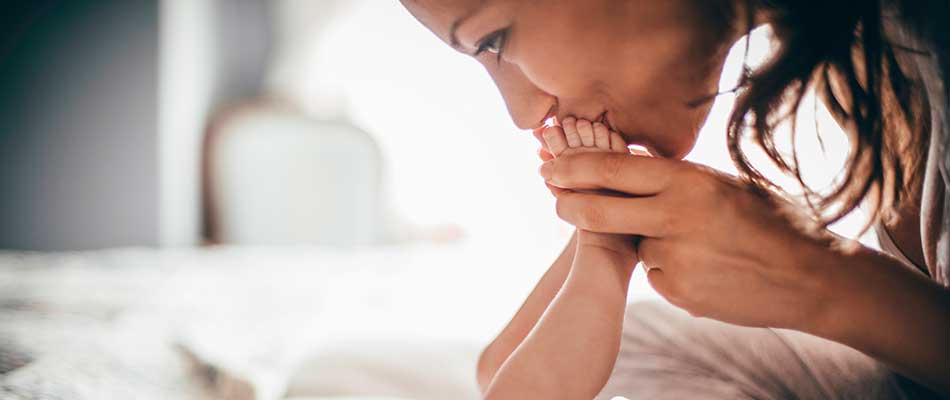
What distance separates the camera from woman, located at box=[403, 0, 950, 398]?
509 mm

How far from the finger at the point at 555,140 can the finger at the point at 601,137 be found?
0.10 feet

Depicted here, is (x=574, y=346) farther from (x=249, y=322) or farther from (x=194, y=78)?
(x=194, y=78)

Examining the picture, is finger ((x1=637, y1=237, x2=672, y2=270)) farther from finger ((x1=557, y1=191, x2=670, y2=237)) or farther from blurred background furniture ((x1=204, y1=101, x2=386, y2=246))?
blurred background furniture ((x1=204, y1=101, x2=386, y2=246))

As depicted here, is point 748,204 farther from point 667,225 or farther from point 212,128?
point 212,128

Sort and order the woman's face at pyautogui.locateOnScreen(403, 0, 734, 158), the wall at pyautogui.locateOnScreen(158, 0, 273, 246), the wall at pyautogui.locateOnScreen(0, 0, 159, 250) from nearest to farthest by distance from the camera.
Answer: the woman's face at pyautogui.locateOnScreen(403, 0, 734, 158) < the wall at pyautogui.locateOnScreen(0, 0, 159, 250) < the wall at pyautogui.locateOnScreen(158, 0, 273, 246)

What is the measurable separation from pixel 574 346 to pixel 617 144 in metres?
0.20

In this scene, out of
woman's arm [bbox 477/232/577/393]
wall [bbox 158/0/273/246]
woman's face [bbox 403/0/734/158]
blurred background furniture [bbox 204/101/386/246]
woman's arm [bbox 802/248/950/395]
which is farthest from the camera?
blurred background furniture [bbox 204/101/386/246]

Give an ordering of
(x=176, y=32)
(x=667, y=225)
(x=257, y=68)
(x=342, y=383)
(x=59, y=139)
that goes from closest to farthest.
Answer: (x=667, y=225)
(x=342, y=383)
(x=59, y=139)
(x=176, y=32)
(x=257, y=68)

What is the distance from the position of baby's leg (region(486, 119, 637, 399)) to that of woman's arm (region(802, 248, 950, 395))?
Result: 6.5 inches

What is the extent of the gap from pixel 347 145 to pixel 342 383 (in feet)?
6.52

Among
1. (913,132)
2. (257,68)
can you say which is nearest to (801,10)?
(913,132)

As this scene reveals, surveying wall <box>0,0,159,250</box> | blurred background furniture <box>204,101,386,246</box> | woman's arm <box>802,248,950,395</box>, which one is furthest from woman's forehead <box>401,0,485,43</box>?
blurred background furniture <box>204,101,386,246</box>

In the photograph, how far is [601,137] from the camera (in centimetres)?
62

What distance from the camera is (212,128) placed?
2.63m
